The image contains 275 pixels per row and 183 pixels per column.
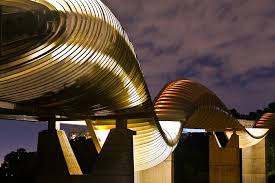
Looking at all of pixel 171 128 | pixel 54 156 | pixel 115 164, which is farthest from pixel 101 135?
pixel 171 128

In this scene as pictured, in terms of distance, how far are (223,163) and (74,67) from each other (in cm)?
2734

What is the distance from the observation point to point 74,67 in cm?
991

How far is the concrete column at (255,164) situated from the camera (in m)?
37.3

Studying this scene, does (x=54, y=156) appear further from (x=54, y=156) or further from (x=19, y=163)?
(x=19, y=163)

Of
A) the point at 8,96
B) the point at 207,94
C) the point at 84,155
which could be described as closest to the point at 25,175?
the point at 84,155

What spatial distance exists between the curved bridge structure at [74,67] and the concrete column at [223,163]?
19.1 meters

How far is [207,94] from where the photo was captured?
76.3 ft

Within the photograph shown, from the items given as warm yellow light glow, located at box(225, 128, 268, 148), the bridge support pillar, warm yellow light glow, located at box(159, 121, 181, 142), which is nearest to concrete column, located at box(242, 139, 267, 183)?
warm yellow light glow, located at box(225, 128, 268, 148)

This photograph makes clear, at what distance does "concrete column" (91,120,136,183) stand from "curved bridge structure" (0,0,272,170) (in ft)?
3.36

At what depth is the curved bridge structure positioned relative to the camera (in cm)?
837

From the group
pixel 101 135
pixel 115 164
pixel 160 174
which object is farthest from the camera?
pixel 160 174

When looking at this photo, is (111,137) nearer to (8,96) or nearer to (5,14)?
(8,96)

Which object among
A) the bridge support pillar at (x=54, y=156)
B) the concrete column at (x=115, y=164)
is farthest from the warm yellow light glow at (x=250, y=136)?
the concrete column at (x=115, y=164)

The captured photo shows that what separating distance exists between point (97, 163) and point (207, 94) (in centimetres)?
980
